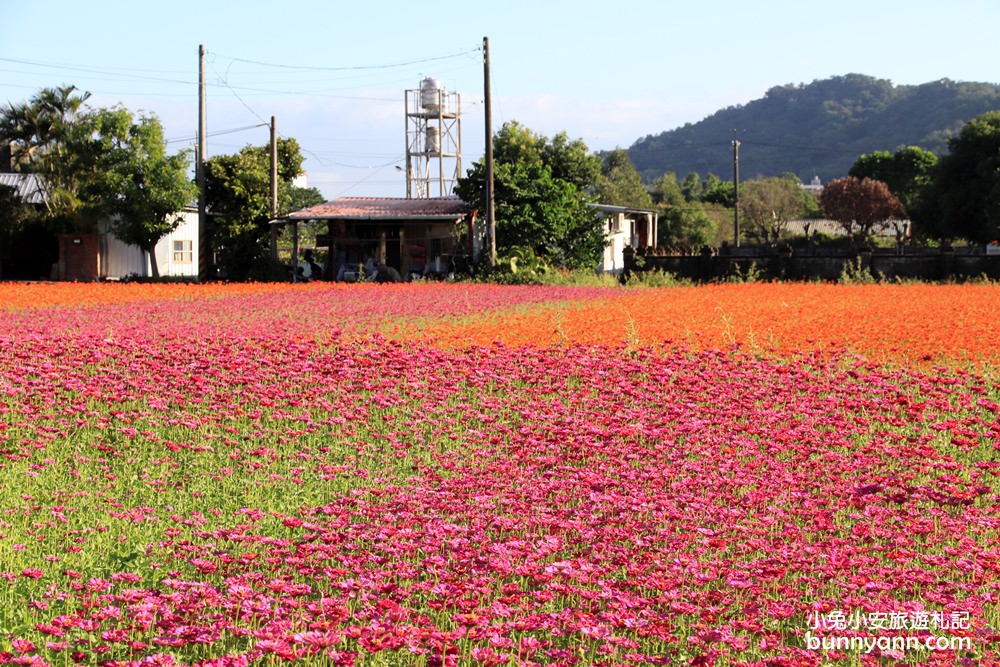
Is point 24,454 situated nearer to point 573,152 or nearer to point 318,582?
point 318,582

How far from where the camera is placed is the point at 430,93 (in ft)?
179

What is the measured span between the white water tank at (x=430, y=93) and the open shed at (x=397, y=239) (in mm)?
15099

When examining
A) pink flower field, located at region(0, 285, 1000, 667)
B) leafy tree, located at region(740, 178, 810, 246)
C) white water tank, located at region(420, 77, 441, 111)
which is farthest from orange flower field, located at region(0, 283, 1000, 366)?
leafy tree, located at region(740, 178, 810, 246)

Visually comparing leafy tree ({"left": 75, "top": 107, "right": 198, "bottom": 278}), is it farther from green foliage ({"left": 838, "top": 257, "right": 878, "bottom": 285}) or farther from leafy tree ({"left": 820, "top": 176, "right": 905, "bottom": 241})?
leafy tree ({"left": 820, "top": 176, "right": 905, "bottom": 241})

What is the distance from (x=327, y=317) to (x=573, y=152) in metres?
49.2

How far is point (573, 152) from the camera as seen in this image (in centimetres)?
6581

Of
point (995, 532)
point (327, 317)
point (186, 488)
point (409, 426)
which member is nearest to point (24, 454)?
point (186, 488)

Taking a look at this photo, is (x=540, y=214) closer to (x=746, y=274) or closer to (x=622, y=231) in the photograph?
(x=746, y=274)

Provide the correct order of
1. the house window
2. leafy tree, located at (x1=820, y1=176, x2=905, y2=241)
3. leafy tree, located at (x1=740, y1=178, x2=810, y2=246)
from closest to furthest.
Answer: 1. the house window
2. leafy tree, located at (x1=820, y1=176, x2=905, y2=241)
3. leafy tree, located at (x1=740, y1=178, x2=810, y2=246)

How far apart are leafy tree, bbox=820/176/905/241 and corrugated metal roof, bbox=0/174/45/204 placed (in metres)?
52.5

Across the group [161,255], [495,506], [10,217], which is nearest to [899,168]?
[161,255]

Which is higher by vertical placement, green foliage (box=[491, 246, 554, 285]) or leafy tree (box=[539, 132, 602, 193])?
leafy tree (box=[539, 132, 602, 193])

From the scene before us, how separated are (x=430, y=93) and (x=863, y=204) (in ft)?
121

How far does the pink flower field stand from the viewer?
4.32 metres
